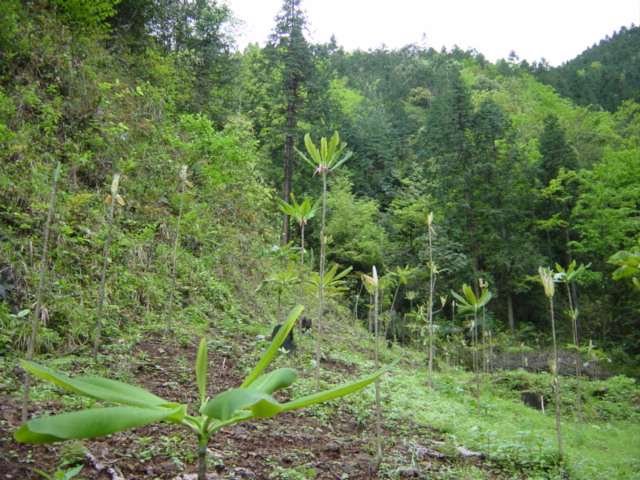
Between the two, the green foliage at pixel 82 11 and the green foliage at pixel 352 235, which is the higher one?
the green foliage at pixel 82 11

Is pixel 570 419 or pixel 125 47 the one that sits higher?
pixel 125 47

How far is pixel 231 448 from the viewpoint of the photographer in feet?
9.20

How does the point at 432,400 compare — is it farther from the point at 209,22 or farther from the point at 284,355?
the point at 209,22

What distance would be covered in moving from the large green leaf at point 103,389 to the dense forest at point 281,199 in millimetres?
1629

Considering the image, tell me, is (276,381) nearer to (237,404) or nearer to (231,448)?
(237,404)

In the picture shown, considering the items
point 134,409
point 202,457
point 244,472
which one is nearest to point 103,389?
point 134,409

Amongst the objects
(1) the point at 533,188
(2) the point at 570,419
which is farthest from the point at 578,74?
(2) the point at 570,419

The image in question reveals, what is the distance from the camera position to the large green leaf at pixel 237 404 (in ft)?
2.64

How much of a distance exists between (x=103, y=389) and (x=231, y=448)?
82.0 inches

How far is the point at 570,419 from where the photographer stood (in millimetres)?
8062

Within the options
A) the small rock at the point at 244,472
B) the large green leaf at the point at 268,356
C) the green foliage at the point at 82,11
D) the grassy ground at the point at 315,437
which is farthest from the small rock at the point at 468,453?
the green foliage at the point at 82,11

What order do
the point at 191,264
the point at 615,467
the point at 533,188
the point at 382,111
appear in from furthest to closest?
the point at 382,111
the point at 533,188
the point at 191,264
the point at 615,467

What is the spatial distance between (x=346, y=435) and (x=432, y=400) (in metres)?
2.47

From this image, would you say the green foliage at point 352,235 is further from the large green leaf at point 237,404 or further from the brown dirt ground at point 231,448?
the large green leaf at point 237,404
